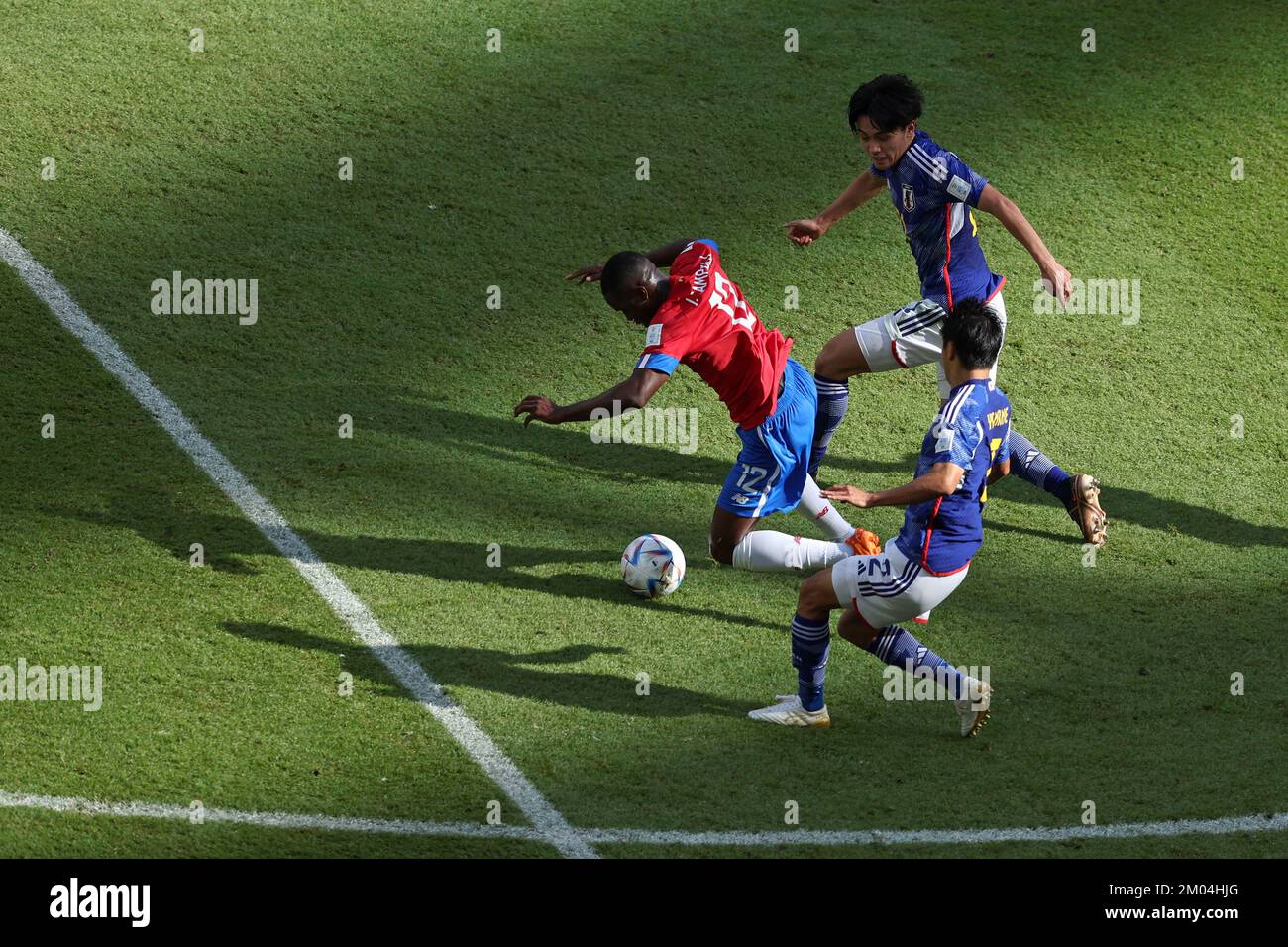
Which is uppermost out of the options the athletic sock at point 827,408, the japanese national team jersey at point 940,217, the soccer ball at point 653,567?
the japanese national team jersey at point 940,217

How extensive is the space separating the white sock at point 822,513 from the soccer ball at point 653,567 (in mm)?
692

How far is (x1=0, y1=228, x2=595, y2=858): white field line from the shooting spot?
257 inches

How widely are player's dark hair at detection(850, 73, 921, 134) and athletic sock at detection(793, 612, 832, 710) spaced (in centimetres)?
263

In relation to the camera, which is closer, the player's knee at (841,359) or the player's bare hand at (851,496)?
the player's bare hand at (851,496)

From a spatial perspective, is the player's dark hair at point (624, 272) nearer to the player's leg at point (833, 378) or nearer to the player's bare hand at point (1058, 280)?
the player's leg at point (833, 378)

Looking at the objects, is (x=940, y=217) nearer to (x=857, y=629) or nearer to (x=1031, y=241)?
(x=1031, y=241)

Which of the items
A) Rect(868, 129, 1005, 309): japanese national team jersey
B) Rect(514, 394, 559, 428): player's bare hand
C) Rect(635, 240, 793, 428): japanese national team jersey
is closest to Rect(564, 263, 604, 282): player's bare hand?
Rect(635, 240, 793, 428): japanese national team jersey

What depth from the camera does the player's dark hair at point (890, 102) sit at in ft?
25.7

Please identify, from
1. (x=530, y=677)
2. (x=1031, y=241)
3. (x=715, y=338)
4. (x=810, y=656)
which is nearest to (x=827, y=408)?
(x=715, y=338)

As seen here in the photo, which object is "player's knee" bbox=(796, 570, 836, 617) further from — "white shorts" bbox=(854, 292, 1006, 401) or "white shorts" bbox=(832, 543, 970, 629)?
"white shorts" bbox=(854, 292, 1006, 401)

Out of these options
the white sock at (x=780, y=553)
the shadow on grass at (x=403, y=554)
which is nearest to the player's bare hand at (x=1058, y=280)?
the white sock at (x=780, y=553)

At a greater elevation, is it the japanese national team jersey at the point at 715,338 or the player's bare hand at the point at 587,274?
the player's bare hand at the point at 587,274

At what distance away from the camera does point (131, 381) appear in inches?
356
